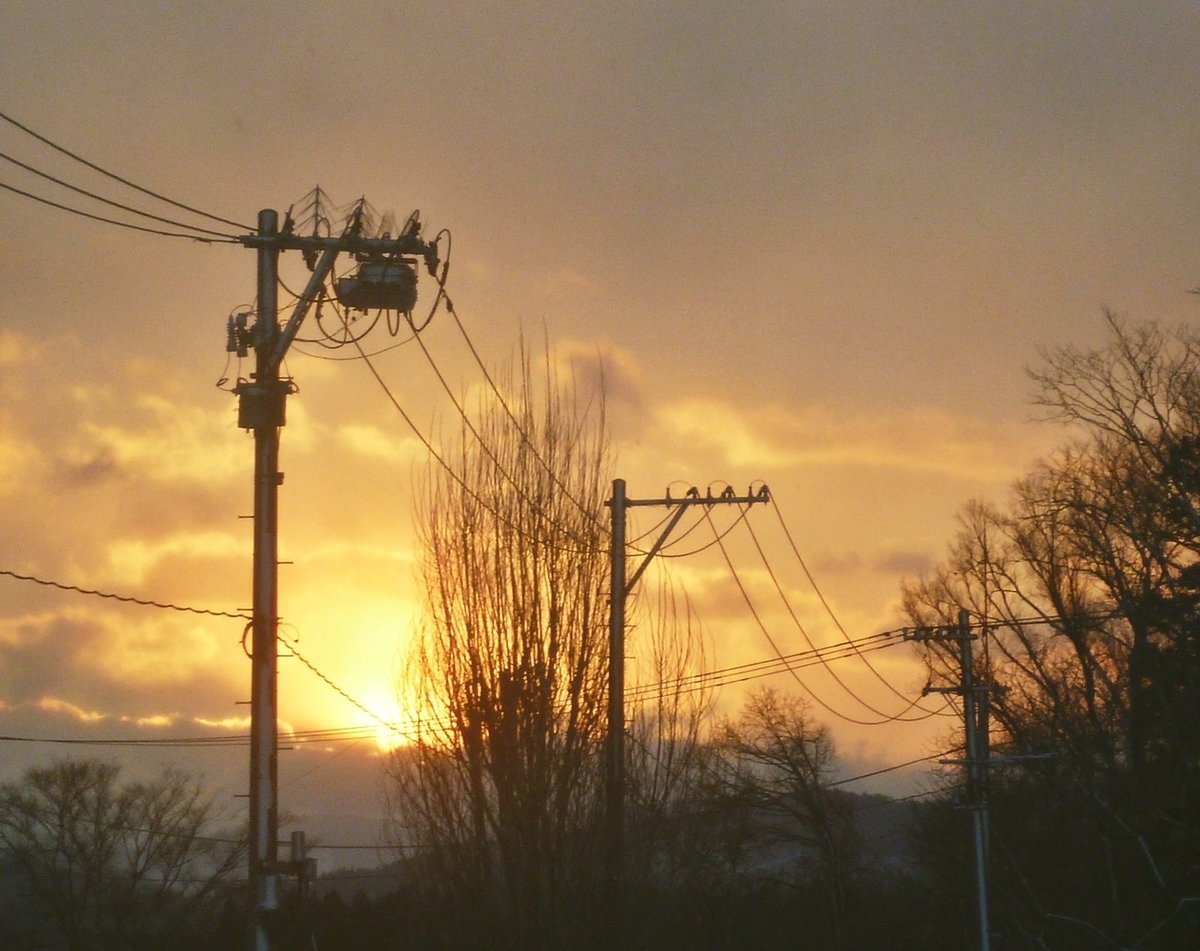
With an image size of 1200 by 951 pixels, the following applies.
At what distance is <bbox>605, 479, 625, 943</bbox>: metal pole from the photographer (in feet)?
56.3

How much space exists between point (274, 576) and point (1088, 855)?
41508mm

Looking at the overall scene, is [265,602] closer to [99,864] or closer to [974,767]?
[974,767]

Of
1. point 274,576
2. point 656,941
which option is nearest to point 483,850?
point 274,576

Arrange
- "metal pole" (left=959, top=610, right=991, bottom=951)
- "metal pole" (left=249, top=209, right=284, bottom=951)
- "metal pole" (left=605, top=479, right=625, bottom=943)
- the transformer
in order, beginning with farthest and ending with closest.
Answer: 1. "metal pole" (left=959, top=610, right=991, bottom=951)
2. "metal pole" (left=605, top=479, right=625, bottom=943)
3. the transformer
4. "metal pole" (left=249, top=209, right=284, bottom=951)

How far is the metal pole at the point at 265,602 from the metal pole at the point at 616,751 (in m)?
6.29

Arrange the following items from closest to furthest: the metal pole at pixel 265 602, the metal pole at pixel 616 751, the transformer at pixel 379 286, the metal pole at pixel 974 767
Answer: the metal pole at pixel 265 602
the transformer at pixel 379 286
the metal pole at pixel 616 751
the metal pole at pixel 974 767

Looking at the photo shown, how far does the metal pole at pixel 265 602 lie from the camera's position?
A: 1134cm

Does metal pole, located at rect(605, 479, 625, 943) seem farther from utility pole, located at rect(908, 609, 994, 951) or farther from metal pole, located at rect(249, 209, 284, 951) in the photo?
utility pole, located at rect(908, 609, 994, 951)

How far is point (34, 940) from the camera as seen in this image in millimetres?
69438

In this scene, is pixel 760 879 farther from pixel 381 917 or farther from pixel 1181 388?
pixel 1181 388

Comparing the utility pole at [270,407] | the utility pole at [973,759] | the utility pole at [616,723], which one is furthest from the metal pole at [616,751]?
the utility pole at [973,759]

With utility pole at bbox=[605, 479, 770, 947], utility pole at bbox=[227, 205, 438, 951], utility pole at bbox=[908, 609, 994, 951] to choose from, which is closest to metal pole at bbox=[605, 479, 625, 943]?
utility pole at bbox=[605, 479, 770, 947]

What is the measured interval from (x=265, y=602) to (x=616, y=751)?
6494mm

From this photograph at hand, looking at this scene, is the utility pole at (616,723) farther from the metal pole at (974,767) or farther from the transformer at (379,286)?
the metal pole at (974,767)
